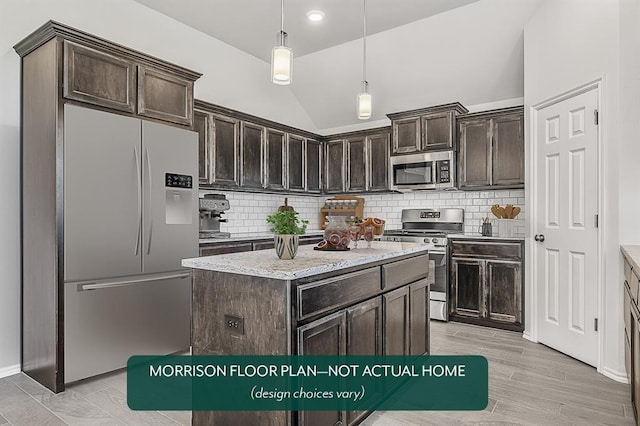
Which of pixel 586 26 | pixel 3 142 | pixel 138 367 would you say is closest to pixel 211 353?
pixel 138 367

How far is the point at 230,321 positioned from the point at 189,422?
95 cm

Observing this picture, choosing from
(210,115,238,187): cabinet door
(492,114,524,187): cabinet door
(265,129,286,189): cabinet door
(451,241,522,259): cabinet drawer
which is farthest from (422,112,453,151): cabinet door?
(210,115,238,187): cabinet door

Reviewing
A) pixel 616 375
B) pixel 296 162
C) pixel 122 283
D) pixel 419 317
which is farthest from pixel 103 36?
pixel 616 375

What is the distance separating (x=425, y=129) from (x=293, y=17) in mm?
2083

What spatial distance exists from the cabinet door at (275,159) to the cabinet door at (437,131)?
1866 mm

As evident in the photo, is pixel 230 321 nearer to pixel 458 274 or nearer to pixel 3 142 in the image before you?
pixel 3 142

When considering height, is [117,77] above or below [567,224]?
above

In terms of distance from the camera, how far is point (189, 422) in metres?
2.46

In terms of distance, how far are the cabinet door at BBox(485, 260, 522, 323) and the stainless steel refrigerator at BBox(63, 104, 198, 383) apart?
10.2 ft

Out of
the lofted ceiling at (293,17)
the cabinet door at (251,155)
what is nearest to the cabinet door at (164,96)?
the lofted ceiling at (293,17)

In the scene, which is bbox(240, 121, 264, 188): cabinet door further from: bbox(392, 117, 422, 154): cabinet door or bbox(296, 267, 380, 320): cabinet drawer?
bbox(296, 267, 380, 320): cabinet drawer

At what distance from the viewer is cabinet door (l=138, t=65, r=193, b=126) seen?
10.9 feet

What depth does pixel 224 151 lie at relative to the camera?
15.1 ft

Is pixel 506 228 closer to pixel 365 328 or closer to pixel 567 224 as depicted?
pixel 567 224
